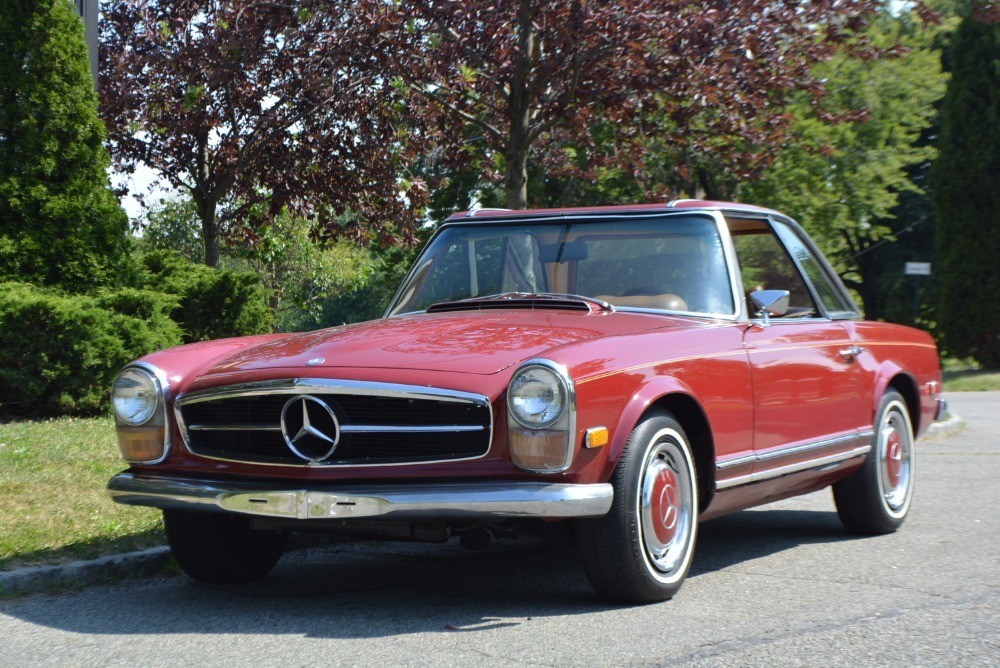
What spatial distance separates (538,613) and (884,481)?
9.88 feet

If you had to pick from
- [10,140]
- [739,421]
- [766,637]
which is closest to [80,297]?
[10,140]

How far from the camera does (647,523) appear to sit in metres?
4.92

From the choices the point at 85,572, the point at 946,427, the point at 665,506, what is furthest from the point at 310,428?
the point at 946,427

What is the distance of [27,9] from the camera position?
12164mm

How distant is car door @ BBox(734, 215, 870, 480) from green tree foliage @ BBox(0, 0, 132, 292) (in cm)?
730

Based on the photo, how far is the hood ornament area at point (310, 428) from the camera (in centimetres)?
479

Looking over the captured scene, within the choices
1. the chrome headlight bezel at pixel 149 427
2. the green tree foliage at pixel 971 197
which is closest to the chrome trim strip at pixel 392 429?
the chrome headlight bezel at pixel 149 427

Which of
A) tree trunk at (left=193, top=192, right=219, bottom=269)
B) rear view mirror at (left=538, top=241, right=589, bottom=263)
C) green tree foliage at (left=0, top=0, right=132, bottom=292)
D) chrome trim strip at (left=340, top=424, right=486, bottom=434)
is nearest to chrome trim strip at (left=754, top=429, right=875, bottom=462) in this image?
rear view mirror at (left=538, top=241, right=589, bottom=263)

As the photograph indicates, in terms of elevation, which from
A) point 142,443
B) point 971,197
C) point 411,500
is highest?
point 971,197

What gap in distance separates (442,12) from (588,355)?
314 inches

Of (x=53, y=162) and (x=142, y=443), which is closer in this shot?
(x=142, y=443)

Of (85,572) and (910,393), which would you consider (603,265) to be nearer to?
(910,393)

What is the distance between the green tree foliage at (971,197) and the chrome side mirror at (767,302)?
25241 mm

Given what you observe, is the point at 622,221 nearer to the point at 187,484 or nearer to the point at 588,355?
the point at 588,355
